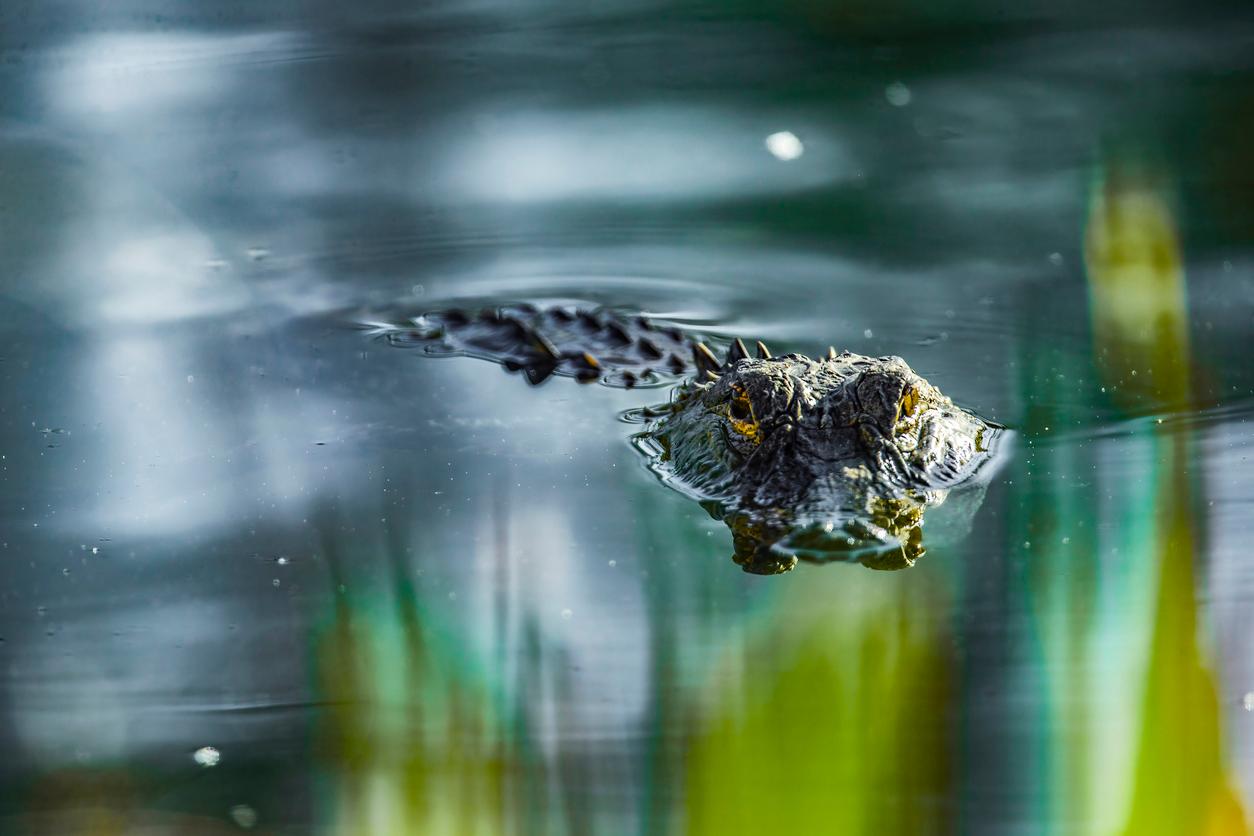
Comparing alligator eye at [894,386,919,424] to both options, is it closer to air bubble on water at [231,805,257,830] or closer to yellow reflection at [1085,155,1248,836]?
yellow reflection at [1085,155,1248,836]

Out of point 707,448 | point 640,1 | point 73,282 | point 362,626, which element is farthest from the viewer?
point 640,1

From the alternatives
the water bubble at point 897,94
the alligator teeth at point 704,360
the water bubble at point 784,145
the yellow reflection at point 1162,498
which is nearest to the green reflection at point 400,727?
the yellow reflection at point 1162,498

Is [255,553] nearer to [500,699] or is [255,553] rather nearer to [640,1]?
[500,699]

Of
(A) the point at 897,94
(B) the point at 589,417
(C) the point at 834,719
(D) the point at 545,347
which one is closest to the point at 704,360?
(B) the point at 589,417

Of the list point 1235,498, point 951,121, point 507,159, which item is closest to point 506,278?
point 507,159

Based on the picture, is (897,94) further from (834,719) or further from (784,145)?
(834,719)

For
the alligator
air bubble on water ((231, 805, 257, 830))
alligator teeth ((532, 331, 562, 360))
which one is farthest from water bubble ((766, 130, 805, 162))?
air bubble on water ((231, 805, 257, 830))

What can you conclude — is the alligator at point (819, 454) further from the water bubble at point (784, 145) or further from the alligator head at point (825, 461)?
the water bubble at point (784, 145)
